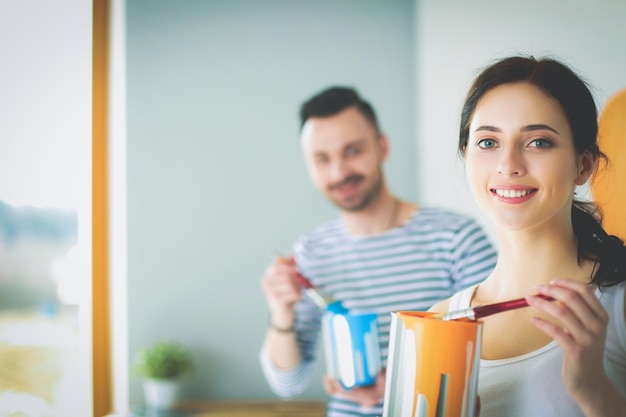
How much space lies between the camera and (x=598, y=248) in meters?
0.78

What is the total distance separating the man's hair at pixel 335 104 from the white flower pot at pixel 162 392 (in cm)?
70

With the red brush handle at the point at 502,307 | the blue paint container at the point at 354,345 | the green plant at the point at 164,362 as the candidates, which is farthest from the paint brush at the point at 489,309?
the green plant at the point at 164,362

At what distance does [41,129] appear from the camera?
1.19 m

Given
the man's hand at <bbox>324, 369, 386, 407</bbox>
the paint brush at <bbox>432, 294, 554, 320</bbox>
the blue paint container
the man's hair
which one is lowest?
the man's hand at <bbox>324, 369, 386, 407</bbox>

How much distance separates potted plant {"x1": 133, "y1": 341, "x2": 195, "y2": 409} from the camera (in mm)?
1416

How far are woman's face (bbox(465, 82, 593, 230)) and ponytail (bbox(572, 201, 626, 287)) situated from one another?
1.5 inches

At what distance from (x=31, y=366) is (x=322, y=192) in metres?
0.73

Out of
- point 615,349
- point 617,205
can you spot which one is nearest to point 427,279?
point 617,205

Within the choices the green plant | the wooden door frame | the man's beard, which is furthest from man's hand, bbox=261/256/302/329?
the wooden door frame

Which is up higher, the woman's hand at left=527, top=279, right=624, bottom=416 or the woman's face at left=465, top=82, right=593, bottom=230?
the woman's face at left=465, top=82, right=593, bottom=230

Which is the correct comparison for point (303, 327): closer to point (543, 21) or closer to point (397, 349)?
point (397, 349)

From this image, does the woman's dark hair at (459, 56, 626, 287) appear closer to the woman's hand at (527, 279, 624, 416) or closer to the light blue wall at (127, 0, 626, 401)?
the woman's hand at (527, 279, 624, 416)

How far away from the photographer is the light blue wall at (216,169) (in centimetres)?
147

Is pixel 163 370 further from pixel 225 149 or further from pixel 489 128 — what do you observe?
pixel 489 128
